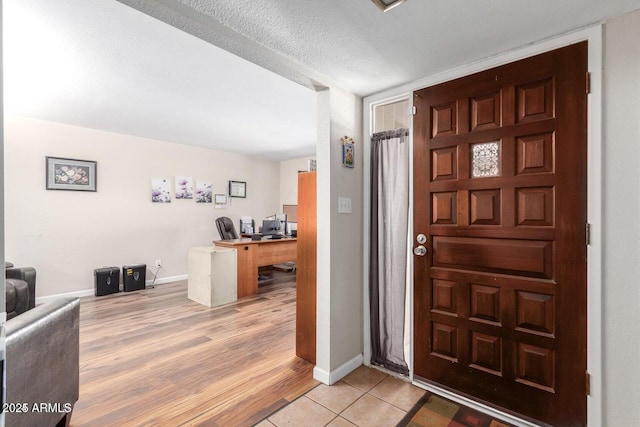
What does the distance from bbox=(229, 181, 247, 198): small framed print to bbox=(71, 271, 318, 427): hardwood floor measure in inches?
106

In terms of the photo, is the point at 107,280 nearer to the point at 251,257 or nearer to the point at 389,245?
the point at 251,257

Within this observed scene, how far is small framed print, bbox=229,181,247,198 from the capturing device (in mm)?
6077

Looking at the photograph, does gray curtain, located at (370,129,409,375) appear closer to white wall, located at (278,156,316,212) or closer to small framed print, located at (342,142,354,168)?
small framed print, located at (342,142,354,168)

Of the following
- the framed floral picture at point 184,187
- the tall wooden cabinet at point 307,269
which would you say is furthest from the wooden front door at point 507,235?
the framed floral picture at point 184,187

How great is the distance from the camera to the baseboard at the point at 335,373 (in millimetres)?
2137

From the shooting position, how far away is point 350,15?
59.0 inches

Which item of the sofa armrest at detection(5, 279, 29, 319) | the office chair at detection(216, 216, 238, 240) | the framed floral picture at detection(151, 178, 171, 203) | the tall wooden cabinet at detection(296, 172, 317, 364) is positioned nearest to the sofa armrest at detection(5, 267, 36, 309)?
the sofa armrest at detection(5, 279, 29, 319)

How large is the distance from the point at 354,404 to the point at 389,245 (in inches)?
43.9

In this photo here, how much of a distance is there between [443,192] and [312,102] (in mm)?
1961

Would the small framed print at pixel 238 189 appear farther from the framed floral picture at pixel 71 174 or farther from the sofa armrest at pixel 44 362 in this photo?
the sofa armrest at pixel 44 362

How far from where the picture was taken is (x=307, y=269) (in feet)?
8.27

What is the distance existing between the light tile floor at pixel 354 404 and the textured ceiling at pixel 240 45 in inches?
85.2

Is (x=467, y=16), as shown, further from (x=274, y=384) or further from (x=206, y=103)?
(x=206, y=103)

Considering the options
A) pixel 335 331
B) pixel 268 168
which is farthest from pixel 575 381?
pixel 268 168
